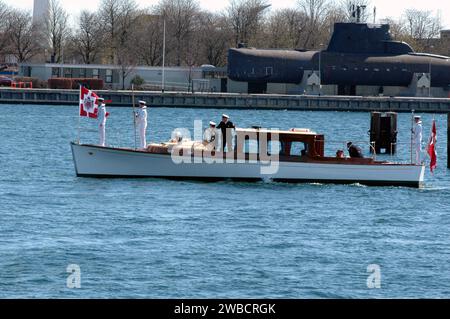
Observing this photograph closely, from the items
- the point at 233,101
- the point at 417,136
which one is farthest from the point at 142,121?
the point at 233,101

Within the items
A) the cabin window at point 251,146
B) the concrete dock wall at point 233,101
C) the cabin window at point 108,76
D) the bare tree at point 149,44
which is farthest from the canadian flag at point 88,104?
the bare tree at point 149,44

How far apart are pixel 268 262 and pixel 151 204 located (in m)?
9.95

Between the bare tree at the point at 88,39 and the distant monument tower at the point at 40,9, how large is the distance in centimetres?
1248

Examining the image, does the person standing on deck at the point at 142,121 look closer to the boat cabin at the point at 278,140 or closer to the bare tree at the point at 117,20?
the boat cabin at the point at 278,140

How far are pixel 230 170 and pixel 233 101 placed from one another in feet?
230

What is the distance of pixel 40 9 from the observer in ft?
578

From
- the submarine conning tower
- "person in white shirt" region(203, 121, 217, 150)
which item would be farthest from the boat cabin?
the submarine conning tower

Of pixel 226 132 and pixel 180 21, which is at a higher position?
pixel 180 21

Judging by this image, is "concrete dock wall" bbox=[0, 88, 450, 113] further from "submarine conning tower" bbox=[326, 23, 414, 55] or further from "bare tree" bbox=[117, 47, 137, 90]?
"bare tree" bbox=[117, 47, 137, 90]

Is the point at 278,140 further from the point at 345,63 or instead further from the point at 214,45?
the point at 214,45

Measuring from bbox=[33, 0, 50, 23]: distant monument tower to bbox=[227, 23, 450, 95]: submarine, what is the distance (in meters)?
48.6

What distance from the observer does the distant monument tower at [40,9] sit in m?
164

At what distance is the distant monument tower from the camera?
164375 mm
